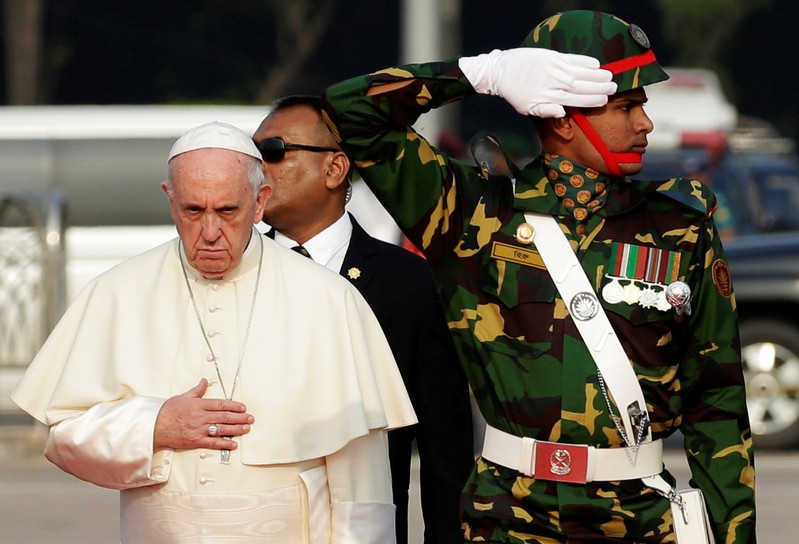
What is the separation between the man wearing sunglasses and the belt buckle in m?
0.65

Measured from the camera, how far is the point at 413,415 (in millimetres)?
3979

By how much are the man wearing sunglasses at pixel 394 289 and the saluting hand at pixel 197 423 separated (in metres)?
0.82

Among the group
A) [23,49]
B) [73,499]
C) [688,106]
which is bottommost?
[73,499]

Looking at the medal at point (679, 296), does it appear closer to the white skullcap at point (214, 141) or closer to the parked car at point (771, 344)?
the white skullcap at point (214, 141)

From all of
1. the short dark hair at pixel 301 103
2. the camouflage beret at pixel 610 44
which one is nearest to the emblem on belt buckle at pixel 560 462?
the camouflage beret at pixel 610 44

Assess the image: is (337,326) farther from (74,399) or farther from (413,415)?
(74,399)

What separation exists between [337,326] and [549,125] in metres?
0.64

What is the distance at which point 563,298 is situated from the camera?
382cm

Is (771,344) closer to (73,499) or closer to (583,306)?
(73,499)

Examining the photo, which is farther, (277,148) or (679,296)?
(277,148)

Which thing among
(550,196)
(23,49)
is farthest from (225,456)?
(23,49)

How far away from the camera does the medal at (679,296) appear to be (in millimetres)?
3791

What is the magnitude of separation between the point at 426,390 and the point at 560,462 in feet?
2.38

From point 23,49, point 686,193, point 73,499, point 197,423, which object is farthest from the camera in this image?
point 23,49
